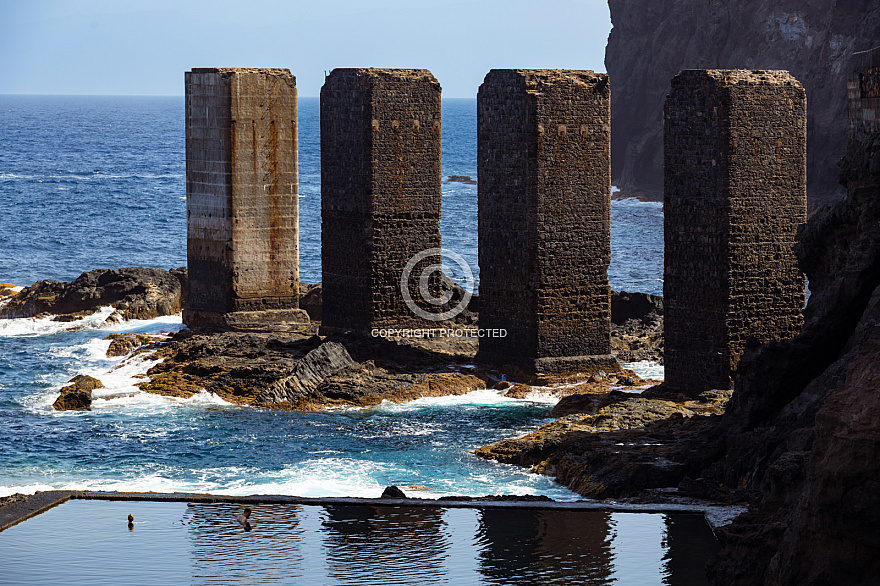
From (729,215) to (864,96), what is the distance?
4.81 m

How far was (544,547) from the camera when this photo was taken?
11641 millimetres

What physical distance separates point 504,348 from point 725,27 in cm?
5163

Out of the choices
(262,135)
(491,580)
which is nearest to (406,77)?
(262,135)

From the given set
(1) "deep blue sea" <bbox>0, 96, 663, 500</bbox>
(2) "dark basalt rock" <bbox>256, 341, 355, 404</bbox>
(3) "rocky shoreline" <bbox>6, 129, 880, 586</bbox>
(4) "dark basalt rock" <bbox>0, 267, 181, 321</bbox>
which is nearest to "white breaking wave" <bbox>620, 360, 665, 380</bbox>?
(3) "rocky shoreline" <bbox>6, 129, 880, 586</bbox>

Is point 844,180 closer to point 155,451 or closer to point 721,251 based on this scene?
point 721,251

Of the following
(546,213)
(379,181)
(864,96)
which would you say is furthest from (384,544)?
(379,181)

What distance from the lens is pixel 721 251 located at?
20.6 m

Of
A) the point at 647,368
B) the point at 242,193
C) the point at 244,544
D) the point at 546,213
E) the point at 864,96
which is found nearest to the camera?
the point at 244,544

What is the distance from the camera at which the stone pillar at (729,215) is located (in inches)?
806

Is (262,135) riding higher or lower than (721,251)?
higher

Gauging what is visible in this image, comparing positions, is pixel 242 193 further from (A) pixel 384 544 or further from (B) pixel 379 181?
(A) pixel 384 544

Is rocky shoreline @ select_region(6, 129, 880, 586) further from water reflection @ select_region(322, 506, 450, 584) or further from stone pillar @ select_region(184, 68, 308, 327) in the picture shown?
water reflection @ select_region(322, 506, 450, 584)

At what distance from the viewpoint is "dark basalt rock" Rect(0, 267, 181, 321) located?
32062mm

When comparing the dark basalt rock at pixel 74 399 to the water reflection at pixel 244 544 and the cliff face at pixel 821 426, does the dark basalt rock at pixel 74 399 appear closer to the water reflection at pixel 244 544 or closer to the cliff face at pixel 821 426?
the water reflection at pixel 244 544
